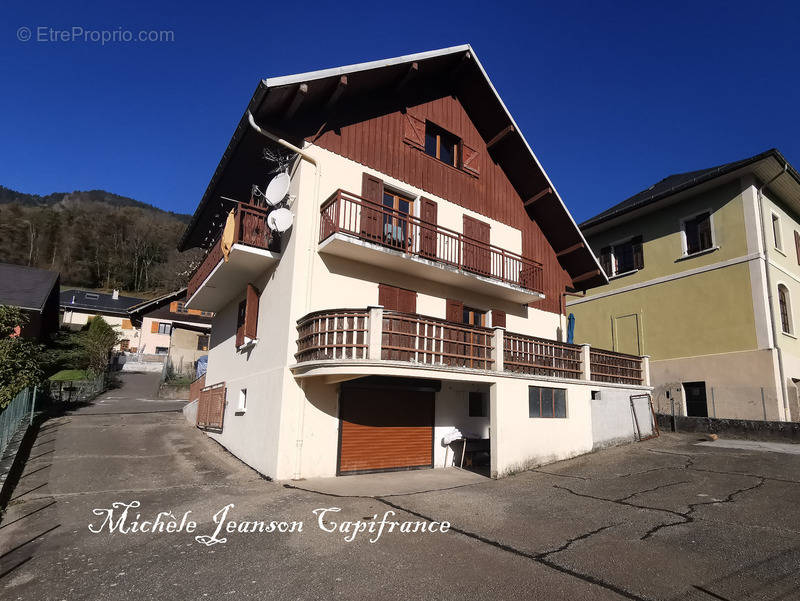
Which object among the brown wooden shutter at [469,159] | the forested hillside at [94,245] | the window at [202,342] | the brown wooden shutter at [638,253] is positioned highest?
the forested hillside at [94,245]

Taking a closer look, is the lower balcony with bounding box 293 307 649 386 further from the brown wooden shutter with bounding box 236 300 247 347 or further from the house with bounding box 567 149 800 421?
the house with bounding box 567 149 800 421

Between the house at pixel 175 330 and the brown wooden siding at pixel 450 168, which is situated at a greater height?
the brown wooden siding at pixel 450 168

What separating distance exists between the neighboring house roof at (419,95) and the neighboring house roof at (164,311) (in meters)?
6.46

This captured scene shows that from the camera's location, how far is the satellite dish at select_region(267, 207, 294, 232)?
11500mm

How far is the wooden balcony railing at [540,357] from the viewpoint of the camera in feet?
40.7

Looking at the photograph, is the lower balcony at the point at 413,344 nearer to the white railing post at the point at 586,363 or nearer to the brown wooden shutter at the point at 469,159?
the white railing post at the point at 586,363

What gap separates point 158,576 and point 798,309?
2378 centimetres

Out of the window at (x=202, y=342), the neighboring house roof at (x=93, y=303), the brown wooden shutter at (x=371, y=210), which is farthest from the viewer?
the neighboring house roof at (x=93, y=303)

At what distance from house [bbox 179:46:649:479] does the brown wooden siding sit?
69 millimetres

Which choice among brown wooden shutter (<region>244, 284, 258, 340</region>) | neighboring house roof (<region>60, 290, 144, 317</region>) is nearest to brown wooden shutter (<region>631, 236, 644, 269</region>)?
brown wooden shutter (<region>244, 284, 258, 340</region>)

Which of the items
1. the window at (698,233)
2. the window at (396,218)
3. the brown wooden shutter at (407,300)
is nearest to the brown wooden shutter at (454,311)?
the brown wooden shutter at (407,300)

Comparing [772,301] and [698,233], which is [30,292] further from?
[772,301]

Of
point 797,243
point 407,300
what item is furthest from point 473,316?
point 797,243

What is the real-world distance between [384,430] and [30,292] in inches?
994
